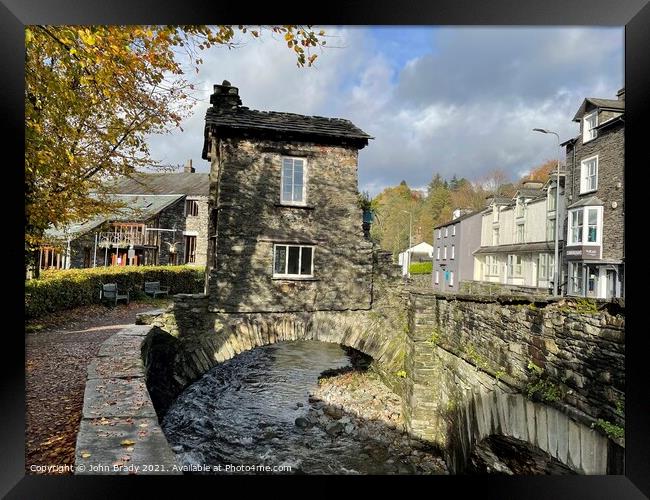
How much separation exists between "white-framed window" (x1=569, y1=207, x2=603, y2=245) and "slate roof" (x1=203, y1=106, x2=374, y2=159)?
4287 mm

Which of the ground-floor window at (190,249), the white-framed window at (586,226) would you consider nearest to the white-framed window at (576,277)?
the white-framed window at (586,226)

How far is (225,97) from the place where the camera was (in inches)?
285

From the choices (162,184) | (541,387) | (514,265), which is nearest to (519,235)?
(514,265)

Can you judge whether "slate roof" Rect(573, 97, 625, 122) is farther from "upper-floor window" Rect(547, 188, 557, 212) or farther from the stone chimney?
the stone chimney

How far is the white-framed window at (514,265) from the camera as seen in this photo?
538cm

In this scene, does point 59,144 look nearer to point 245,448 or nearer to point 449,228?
point 245,448

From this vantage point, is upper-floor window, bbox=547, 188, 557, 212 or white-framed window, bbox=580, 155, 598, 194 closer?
white-framed window, bbox=580, 155, 598, 194

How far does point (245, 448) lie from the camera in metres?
6.57

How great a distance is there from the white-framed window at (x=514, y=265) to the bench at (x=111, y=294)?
7629 millimetres

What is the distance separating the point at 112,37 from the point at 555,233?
5.56 metres

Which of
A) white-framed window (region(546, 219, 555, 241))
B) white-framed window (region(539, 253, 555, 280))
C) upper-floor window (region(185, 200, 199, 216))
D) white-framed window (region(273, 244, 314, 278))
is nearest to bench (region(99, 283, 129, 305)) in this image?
upper-floor window (region(185, 200, 199, 216))

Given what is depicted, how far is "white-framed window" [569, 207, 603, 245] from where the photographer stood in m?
3.61
